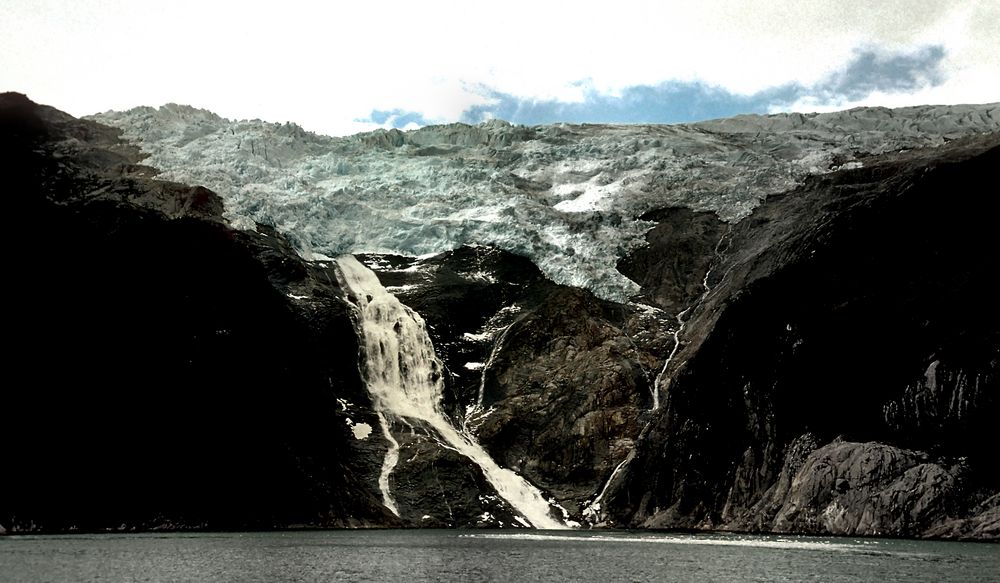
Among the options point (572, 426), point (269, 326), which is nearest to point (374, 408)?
point (269, 326)

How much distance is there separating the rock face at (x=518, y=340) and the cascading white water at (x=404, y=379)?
1.23 m

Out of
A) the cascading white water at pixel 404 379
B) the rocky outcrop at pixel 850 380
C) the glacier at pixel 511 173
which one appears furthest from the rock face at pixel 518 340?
the cascading white water at pixel 404 379

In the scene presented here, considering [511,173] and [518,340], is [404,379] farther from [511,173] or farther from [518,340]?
[511,173]

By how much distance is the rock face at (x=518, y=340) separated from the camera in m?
77.1

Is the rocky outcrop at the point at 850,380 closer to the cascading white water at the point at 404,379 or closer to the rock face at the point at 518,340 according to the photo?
the rock face at the point at 518,340

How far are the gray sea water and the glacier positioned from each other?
48077 mm

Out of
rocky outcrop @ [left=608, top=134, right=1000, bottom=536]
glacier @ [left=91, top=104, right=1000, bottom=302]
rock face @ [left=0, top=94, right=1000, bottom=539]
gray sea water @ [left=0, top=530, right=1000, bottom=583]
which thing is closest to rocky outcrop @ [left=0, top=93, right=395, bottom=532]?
rock face @ [left=0, top=94, right=1000, bottom=539]

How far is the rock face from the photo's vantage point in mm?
77125

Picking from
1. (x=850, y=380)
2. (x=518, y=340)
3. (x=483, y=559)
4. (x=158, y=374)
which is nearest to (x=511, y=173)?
(x=518, y=340)

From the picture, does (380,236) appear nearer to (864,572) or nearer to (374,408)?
(374,408)

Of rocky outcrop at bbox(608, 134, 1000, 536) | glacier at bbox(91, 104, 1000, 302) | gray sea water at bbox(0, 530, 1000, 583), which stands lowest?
gray sea water at bbox(0, 530, 1000, 583)

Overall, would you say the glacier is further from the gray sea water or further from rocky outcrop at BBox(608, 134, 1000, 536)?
the gray sea water

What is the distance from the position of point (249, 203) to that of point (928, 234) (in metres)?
72.9

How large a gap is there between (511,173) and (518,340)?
123 ft
